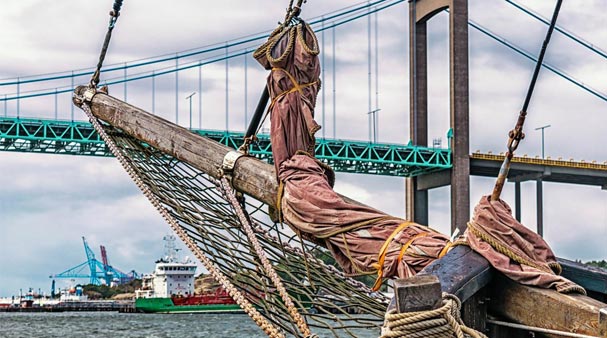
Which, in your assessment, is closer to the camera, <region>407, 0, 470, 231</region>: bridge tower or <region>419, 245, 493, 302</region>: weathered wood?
<region>419, 245, 493, 302</region>: weathered wood

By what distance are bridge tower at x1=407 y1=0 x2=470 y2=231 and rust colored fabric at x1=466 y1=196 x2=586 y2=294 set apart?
97.9 ft

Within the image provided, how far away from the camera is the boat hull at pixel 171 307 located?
157ft

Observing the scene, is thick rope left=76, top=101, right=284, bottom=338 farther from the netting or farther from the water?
the water

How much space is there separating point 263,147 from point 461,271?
31.5 meters

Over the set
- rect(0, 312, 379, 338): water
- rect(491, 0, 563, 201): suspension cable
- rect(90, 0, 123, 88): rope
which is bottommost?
rect(0, 312, 379, 338): water

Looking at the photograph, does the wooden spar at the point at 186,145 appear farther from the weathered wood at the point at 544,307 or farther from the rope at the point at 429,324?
the rope at the point at 429,324

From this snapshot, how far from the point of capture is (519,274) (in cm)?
199

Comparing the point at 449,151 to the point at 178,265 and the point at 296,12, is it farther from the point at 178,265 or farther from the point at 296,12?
the point at 296,12

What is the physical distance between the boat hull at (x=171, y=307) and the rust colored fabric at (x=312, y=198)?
44.2 metres

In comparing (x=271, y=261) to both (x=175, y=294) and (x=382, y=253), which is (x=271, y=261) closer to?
(x=382, y=253)

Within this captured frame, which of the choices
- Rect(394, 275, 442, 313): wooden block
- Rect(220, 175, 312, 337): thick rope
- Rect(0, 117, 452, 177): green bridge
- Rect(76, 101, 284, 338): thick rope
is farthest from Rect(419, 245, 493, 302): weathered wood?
Rect(0, 117, 452, 177): green bridge

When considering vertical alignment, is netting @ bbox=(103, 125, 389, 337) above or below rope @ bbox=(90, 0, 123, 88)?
below

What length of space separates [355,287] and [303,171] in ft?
1.61

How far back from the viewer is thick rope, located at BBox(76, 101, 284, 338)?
9.18 ft
